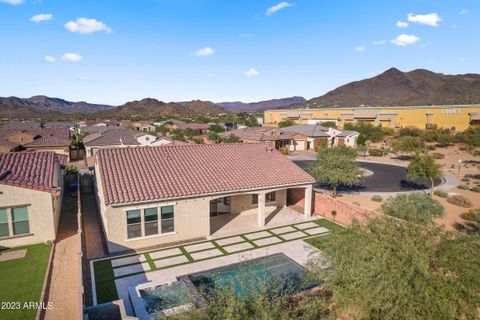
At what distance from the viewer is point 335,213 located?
2481 cm

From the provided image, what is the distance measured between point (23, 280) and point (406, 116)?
90.3m

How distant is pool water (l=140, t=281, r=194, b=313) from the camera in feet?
43.7

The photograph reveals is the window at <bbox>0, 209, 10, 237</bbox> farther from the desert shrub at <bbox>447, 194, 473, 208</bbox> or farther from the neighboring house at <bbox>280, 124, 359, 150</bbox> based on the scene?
the neighboring house at <bbox>280, 124, 359, 150</bbox>

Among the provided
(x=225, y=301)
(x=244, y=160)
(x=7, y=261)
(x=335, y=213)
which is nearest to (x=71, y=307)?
(x=7, y=261)

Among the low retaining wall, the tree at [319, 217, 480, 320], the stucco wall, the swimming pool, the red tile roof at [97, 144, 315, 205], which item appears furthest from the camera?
the low retaining wall

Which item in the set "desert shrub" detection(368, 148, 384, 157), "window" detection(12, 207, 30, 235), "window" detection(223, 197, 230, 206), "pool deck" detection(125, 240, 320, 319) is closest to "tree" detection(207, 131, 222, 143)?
"desert shrub" detection(368, 148, 384, 157)

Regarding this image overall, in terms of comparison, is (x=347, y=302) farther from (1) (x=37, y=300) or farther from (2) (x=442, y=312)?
(1) (x=37, y=300)

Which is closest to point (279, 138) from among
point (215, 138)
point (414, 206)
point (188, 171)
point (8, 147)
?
point (215, 138)

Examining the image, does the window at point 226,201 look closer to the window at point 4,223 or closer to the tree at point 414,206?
the tree at point 414,206

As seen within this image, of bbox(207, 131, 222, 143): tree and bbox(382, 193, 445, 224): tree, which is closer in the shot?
bbox(382, 193, 445, 224): tree

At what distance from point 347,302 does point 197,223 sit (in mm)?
11366

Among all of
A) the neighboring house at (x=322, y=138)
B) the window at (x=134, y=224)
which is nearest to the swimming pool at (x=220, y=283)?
the window at (x=134, y=224)

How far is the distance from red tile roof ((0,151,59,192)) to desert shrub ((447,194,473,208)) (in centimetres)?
3146

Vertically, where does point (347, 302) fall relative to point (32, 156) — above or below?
below
